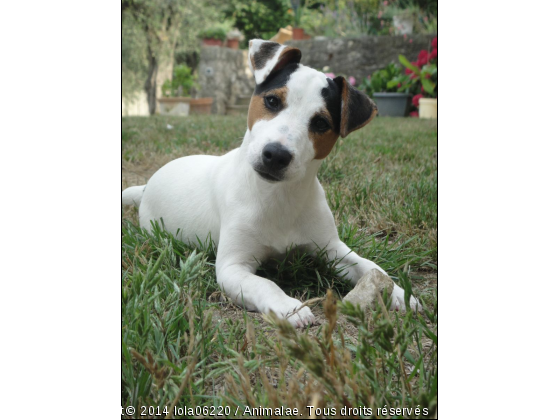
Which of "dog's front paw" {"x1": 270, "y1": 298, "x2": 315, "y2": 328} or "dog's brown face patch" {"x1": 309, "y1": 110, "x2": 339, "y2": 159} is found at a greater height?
"dog's brown face patch" {"x1": 309, "y1": 110, "x2": 339, "y2": 159}

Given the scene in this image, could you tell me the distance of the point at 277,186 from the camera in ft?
7.32

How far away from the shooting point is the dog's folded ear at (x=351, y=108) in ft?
6.88

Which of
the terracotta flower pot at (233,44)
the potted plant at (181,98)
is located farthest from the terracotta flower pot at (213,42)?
the potted plant at (181,98)

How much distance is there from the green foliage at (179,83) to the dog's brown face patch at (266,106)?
39.4 ft

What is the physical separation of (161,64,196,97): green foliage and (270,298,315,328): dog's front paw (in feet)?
41.0

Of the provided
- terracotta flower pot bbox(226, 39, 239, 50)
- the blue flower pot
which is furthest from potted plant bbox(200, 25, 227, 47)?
the blue flower pot

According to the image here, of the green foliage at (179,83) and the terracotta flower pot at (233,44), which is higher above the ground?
the terracotta flower pot at (233,44)

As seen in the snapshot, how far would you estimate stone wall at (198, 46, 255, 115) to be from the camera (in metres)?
14.1

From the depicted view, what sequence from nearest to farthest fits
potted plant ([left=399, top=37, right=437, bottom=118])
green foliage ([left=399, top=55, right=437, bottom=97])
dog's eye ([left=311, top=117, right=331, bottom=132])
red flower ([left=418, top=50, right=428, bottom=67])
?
dog's eye ([left=311, top=117, right=331, bottom=132]) < potted plant ([left=399, top=37, right=437, bottom=118]) < green foliage ([left=399, top=55, right=437, bottom=97]) < red flower ([left=418, top=50, right=428, bottom=67])

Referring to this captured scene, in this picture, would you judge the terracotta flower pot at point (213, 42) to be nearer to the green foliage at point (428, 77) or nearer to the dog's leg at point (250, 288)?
the green foliage at point (428, 77)

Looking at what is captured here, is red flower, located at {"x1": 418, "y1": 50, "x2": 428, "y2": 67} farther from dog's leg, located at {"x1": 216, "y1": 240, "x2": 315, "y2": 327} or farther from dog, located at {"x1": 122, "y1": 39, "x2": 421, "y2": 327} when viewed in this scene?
dog's leg, located at {"x1": 216, "y1": 240, "x2": 315, "y2": 327}

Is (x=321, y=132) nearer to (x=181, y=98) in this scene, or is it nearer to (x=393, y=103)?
(x=393, y=103)

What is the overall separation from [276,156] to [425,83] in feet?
21.5

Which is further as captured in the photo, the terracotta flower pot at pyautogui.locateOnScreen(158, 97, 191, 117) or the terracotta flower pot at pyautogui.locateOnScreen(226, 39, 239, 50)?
the terracotta flower pot at pyautogui.locateOnScreen(226, 39, 239, 50)
